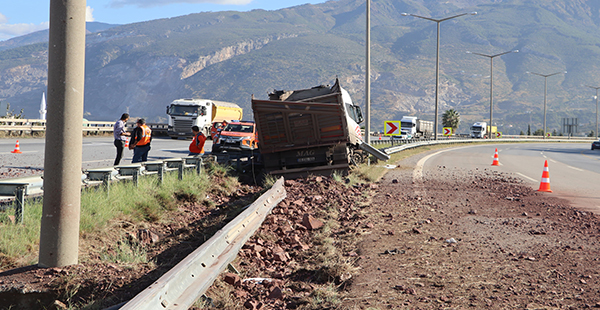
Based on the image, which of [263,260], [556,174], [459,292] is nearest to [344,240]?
[263,260]

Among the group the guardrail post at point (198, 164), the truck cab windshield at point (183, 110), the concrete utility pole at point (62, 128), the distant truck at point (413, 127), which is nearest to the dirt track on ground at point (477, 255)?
the concrete utility pole at point (62, 128)

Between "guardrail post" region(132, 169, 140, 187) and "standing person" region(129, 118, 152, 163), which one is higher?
"standing person" region(129, 118, 152, 163)

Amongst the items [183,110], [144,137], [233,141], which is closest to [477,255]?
[144,137]

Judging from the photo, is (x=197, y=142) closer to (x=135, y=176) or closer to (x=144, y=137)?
(x=144, y=137)

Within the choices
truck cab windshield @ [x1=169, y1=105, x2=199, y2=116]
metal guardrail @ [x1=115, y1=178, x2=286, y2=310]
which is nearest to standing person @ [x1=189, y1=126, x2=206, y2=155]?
metal guardrail @ [x1=115, y1=178, x2=286, y2=310]

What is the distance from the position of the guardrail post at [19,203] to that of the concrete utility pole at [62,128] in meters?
1.72

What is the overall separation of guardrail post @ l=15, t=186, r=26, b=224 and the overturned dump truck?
9.00 m

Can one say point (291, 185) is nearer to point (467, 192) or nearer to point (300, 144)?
point (300, 144)

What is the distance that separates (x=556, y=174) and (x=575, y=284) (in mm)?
14632

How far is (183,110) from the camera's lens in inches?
1633

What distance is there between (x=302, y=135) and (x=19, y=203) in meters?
9.77

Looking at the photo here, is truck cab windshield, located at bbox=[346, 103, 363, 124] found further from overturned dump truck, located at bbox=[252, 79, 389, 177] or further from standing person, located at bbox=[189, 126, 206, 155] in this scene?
standing person, located at bbox=[189, 126, 206, 155]

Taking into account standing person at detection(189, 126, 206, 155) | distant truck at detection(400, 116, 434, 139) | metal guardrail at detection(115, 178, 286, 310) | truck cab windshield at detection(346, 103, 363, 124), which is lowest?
metal guardrail at detection(115, 178, 286, 310)

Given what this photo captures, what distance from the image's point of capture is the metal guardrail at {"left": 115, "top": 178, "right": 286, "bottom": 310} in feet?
12.1
